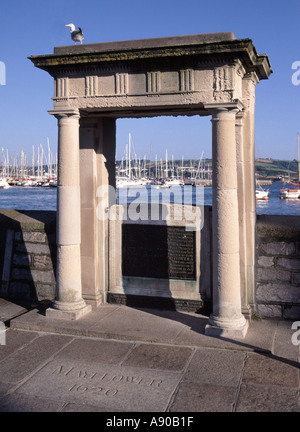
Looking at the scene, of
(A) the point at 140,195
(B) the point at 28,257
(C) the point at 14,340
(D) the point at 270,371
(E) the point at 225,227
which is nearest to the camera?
(D) the point at 270,371

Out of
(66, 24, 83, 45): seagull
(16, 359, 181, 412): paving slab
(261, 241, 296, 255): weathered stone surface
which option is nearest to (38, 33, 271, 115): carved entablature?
(66, 24, 83, 45): seagull

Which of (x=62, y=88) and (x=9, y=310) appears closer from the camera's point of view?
(x=62, y=88)

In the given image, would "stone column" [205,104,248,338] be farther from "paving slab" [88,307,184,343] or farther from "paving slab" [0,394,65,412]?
"paving slab" [0,394,65,412]

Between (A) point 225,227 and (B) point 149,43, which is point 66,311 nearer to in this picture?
(A) point 225,227

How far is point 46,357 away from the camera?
20.6 ft

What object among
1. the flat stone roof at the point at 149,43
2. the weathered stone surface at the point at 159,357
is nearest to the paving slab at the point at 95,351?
the weathered stone surface at the point at 159,357

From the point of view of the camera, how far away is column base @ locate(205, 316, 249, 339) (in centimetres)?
674

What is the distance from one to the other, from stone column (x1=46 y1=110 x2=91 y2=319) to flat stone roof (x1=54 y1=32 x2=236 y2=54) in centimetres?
107

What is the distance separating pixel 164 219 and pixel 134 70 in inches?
104

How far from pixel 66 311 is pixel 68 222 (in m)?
1.49

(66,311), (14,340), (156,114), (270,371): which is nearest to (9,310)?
(66,311)

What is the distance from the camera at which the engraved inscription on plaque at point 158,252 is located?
8086 mm

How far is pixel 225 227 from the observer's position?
6844mm

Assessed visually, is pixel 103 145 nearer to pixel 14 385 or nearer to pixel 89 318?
pixel 89 318
